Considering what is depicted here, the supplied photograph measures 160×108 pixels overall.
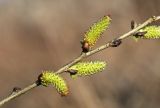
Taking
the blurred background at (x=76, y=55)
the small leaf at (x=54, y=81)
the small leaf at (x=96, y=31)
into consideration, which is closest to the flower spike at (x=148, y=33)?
the small leaf at (x=96, y=31)

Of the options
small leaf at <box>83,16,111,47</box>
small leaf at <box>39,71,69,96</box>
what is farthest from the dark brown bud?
small leaf at <box>39,71,69,96</box>

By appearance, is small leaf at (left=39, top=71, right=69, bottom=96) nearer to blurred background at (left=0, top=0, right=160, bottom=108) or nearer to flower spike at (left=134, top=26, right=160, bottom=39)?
flower spike at (left=134, top=26, right=160, bottom=39)

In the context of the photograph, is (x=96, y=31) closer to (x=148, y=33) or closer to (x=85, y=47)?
(x=85, y=47)

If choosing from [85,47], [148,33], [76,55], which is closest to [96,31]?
[85,47]

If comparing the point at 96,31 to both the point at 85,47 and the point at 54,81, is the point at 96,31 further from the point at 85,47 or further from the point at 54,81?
the point at 54,81

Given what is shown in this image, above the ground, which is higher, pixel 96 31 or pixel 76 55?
pixel 76 55

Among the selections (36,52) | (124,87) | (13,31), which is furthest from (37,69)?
(13,31)

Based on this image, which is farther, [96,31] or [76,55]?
[76,55]
